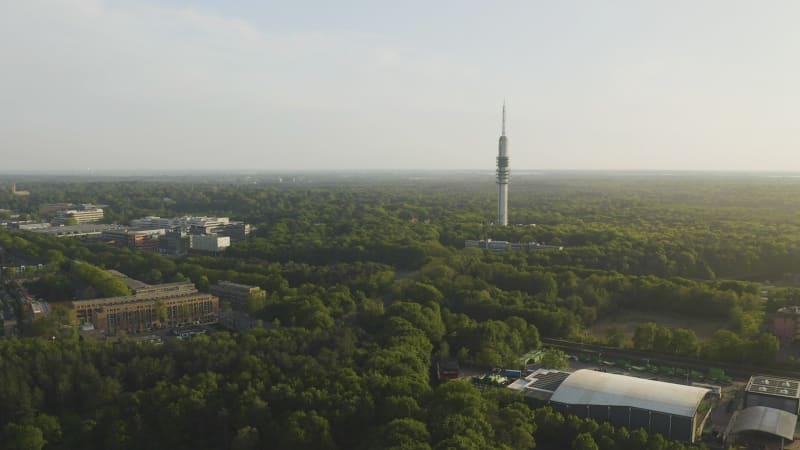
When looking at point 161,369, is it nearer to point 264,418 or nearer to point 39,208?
point 264,418

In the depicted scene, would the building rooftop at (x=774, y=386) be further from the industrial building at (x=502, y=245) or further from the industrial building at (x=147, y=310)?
the industrial building at (x=502, y=245)

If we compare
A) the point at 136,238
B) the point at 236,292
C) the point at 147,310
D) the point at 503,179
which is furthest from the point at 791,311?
the point at 136,238

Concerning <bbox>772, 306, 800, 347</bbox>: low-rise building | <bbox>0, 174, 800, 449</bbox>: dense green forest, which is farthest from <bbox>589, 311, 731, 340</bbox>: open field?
<bbox>772, 306, 800, 347</bbox>: low-rise building

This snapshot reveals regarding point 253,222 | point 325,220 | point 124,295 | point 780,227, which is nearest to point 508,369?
point 124,295

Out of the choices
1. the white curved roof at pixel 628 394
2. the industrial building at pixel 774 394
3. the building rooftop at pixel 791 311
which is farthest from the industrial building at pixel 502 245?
the white curved roof at pixel 628 394

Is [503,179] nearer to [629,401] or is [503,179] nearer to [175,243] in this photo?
[175,243]

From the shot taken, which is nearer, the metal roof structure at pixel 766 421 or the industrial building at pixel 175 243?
the metal roof structure at pixel 766 421
